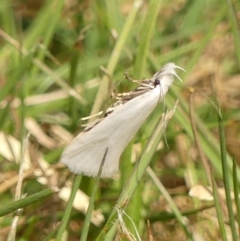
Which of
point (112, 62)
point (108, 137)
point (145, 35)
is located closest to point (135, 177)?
point (108, 137)

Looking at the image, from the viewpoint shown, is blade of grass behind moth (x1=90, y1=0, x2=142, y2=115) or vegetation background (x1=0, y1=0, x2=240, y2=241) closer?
vegetation background (x1=0, y1=0, x2=240, y2=241)

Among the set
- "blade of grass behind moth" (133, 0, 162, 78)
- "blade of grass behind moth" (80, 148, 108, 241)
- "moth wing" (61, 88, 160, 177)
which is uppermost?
"blade of grass behind moth" (133, 0, 162, 78)

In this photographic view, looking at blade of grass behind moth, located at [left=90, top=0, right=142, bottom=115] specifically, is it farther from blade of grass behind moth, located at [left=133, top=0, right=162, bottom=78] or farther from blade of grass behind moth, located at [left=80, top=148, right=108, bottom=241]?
blade of grass behind moth, located at [left=80, top=148, right=108, bottom=241]

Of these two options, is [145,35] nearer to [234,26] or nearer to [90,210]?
[234,26]

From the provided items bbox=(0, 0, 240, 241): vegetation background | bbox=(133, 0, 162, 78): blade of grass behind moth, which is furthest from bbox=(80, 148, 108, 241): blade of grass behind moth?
Result: bbox=(133, 0, 162, 78): blade of grass behind moth

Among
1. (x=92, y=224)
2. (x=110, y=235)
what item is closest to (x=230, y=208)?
(x=110, y=235)

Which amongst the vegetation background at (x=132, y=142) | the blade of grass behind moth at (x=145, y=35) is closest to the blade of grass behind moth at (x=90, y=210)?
the vegetation background at (x=132, y=142)
